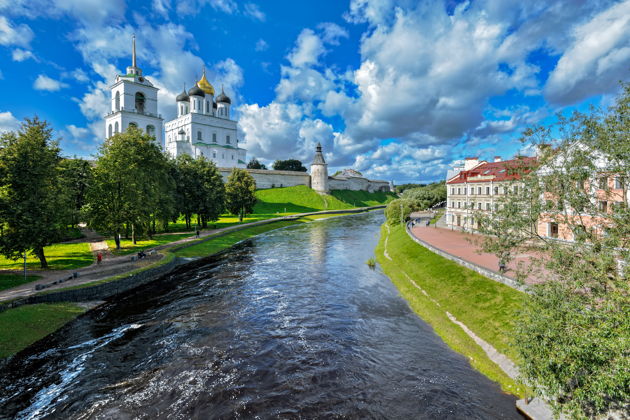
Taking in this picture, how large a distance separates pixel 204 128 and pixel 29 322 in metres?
87.2

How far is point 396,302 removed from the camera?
22672 millimetres

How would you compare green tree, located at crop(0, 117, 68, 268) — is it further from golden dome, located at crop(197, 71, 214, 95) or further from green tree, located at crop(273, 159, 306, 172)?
green tree, located at crop(273, 159, 306, 172)

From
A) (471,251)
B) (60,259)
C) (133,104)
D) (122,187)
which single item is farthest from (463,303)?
(133,104)

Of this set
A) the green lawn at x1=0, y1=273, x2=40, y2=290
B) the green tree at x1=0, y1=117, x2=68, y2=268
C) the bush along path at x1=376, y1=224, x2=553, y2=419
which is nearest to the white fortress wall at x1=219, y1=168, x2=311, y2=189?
the green tree at x1=0, y1=117, x2=68, y2=268

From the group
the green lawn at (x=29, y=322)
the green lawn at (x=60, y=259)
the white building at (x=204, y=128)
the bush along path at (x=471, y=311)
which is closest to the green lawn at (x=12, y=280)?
the green lawn at (x=60, y=259)

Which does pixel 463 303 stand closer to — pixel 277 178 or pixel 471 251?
pixel 471 251

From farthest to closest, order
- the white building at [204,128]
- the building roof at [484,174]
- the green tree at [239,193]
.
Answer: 1. the white building at [204,128]
2. the green tree at [239,193]
3. the building roof at [484,174]

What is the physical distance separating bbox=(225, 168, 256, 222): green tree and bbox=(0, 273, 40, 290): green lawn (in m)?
38.1

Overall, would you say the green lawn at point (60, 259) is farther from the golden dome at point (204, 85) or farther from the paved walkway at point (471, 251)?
the golden dome at point (204, 85)

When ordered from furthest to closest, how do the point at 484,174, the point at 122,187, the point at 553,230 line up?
1. the point at 484,174
2. the point at 122,187
3. the point at 553,230

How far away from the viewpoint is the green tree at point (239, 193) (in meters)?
62.2

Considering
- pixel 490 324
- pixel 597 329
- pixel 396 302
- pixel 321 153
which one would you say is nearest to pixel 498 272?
pixel 490 324

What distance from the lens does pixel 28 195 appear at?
2328 cm

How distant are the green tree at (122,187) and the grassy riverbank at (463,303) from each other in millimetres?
28212
